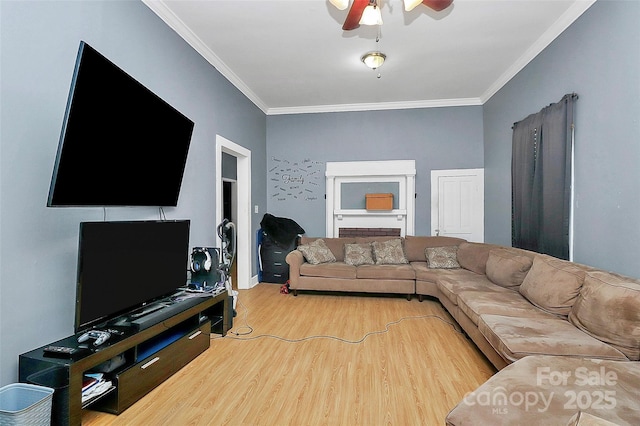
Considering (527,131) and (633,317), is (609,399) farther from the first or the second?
(527,131)

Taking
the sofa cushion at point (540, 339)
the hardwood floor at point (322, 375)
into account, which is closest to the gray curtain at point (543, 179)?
the sofa cushion at point (540, 339)

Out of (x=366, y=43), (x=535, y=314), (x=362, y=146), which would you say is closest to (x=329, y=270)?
(x=362, y=146)

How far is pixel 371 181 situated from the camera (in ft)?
17.4

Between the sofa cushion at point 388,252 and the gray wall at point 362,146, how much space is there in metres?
0.78

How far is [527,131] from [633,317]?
2400 millimetres

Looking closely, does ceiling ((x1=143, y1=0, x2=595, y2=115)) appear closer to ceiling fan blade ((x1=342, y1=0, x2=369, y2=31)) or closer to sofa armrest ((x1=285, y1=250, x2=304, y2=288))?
ceiling fan blade ((x1=342, y1=0, x2=369, y2=31))

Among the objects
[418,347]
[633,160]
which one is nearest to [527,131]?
[633,160]

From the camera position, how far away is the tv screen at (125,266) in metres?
1.70

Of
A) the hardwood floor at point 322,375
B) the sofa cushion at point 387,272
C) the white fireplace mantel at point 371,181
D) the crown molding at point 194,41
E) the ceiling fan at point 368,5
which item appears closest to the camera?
the hardwood floor at point 322,375

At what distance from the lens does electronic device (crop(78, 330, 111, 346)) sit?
1673 mm

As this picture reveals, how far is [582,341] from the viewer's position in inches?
71.4

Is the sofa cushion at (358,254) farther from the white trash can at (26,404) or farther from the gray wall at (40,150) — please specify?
the white trash can at (26,404)

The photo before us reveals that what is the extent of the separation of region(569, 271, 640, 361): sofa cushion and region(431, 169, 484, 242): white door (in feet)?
9.84

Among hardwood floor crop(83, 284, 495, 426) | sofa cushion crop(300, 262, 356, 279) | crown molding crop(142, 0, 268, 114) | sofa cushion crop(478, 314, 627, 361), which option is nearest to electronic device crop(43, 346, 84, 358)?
hardwood floor crop(83, 284, 495, 426)
